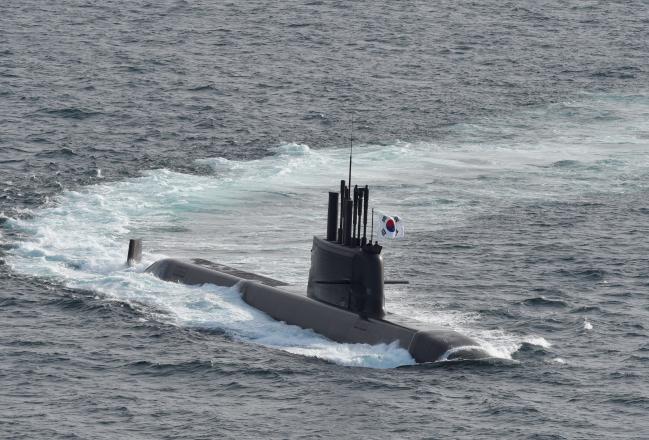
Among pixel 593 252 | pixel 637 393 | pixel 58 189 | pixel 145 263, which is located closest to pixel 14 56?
pixel 58 189

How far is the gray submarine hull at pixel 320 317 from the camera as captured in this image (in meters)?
43.7

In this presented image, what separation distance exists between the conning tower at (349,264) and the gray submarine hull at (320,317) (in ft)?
1.30

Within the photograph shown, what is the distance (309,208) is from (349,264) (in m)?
20.2

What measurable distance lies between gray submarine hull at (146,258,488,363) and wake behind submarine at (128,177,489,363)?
0.03 meters

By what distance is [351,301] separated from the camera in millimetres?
46656

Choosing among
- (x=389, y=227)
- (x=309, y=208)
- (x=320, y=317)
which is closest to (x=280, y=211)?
(x=309, y=208)

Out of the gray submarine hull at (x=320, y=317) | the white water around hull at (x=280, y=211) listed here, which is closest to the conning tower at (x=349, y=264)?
the gray submarine hull at (x=320, y=317)

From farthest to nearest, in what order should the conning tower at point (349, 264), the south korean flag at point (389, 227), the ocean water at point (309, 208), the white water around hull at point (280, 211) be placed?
the white water around hull at point (280, 211), the conning tower at point (349, 264), the south korean flag at point (389, 227), the ocean water at point (309, 208)

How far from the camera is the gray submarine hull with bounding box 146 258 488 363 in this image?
43719 millimetres

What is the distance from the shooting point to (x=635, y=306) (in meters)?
51.3

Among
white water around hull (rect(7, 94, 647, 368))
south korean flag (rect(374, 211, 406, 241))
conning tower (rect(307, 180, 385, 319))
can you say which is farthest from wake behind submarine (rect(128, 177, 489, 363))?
south korean flag (rect(374, 211, 406, 241))

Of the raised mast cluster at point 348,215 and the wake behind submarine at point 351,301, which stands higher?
the raised mast cluster at point 348,215

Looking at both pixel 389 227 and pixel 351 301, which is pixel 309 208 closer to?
pixel 351 301

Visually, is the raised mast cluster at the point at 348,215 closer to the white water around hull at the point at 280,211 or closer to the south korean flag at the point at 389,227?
the south korean flag at the point at 389,227
